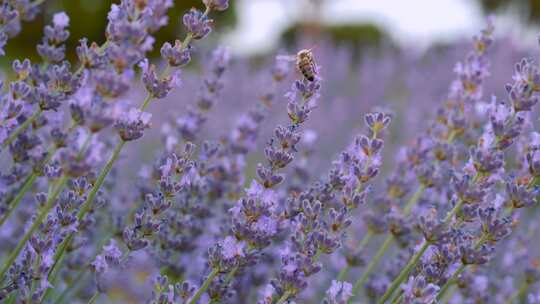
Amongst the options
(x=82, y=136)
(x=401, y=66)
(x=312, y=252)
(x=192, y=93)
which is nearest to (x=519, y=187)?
(x=312, y=252)

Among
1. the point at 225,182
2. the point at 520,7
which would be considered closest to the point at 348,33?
the point at 520,7

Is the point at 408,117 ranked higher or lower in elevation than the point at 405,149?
higher

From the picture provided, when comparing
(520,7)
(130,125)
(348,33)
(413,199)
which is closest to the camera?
(130,125)

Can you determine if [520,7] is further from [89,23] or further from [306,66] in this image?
[306,66]

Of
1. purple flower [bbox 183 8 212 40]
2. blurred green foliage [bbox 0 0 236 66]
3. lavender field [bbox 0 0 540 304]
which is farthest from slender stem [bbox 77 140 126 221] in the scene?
blurred green foliage [bbox 0 0 236 66]

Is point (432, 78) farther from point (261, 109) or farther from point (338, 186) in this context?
point (338, 186)

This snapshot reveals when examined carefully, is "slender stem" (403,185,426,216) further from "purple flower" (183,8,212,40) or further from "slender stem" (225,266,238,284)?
"purple flower" (183,8,212,40)

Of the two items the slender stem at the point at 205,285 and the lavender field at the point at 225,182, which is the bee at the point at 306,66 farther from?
the slender stem at the point at 205,285

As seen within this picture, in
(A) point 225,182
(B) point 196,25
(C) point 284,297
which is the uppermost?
(A) point 225,182
